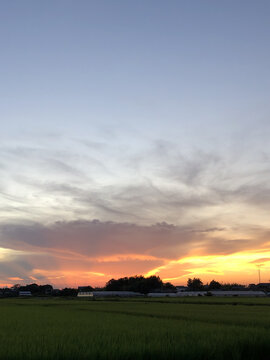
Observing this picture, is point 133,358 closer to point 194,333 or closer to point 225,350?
point 225,350

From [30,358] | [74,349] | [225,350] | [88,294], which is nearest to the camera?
[30,358]

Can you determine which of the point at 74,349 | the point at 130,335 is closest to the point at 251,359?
the point at 130,335

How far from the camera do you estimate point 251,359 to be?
1692cm

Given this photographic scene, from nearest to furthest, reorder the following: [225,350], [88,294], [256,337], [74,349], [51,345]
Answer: [74,349]
[51,345]
[225,350]
[256,337]
[88,294]

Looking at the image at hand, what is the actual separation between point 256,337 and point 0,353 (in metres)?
11.9

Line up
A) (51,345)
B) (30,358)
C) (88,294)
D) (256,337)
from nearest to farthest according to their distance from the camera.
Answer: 1. (30,358)
2. (51,345)
3. (256,337)
4. (88,294)

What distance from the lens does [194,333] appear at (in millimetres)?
20016

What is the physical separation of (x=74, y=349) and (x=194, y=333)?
790 centimetres

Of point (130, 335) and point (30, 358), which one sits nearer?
point (30, 358)

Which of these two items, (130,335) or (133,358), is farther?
(130,335)

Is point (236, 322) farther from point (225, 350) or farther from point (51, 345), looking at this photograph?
point (51, 345)

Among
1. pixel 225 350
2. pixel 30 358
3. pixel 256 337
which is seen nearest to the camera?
pixel 30 358

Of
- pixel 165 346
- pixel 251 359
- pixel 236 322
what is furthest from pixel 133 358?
pixel 236 322

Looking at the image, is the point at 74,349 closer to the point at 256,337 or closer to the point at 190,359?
the point at 190,359
